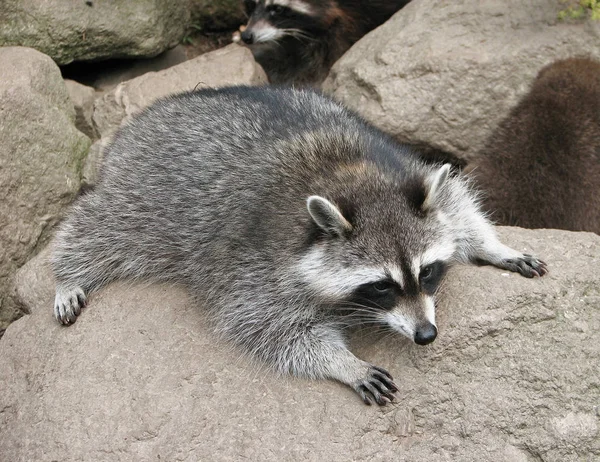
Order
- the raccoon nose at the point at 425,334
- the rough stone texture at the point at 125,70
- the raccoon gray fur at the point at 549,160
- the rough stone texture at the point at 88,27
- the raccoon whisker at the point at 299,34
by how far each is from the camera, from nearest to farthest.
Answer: the raccoon nose at the point at 425,334, the raccoon gray fur at the point at 549,160, the rough stone texture at the point at 88,27, the rough stone texture at the point at 125,70, the raccoon whisker at the point at 299,34

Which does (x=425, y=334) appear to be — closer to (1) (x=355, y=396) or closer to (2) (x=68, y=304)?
(1) (x=355, y=396)

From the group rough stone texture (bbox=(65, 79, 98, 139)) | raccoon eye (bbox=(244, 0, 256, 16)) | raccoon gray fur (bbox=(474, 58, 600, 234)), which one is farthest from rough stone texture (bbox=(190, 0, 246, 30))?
raccoon gray fur (bbox=(474, 58, 600, 234))

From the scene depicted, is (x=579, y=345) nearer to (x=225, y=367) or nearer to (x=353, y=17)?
(x=225, y=367)

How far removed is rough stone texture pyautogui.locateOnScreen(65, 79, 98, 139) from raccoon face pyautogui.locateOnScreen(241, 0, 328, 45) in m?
1.49

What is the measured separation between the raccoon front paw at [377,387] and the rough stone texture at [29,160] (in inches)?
103

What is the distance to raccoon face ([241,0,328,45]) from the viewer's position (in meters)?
7.17

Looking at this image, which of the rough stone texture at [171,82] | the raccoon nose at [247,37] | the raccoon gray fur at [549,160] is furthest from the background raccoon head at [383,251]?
the raccoon nose at [247,37]

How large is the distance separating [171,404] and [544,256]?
2051 millimetres

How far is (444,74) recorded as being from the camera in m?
5.91

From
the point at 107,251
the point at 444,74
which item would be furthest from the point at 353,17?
the point at 107,251

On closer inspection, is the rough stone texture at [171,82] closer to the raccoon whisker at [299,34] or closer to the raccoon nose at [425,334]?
the raccoon whisker at [299,34]

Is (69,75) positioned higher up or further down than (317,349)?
further down

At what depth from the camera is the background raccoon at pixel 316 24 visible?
284 inches

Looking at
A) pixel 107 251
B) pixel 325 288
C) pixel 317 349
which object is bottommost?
pixel 107 251
